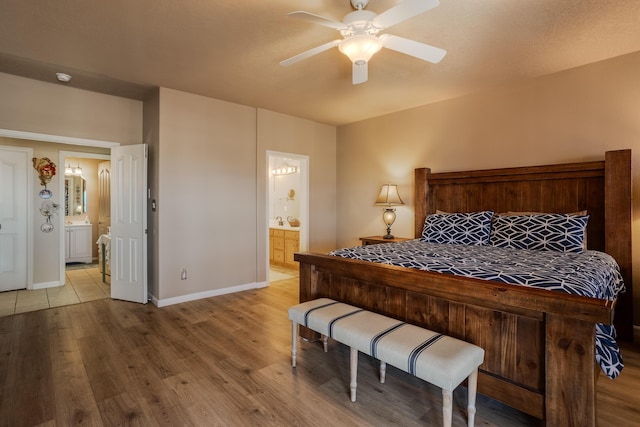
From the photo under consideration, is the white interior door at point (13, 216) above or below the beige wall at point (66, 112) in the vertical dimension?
below

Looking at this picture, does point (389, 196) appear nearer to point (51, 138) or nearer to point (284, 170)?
point (284, 170)

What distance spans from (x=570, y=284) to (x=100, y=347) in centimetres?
338

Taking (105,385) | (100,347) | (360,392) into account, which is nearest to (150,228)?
(100,347)

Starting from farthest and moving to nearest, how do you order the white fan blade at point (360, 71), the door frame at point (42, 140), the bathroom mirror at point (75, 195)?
the bathroom mirror at point (75, 195), the door frame at point (42, 140), the white fan blade at point (360, 71)

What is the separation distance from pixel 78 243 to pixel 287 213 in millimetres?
4306

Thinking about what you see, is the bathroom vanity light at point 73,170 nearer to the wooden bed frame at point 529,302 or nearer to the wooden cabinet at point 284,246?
the wooden cabinet at point 284,246

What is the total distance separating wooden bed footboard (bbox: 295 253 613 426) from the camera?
60.2 inches

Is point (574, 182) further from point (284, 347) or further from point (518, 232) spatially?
point (284, 347)

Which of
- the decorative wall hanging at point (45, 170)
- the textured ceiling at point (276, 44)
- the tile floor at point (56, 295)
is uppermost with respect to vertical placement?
the textured ceiling at point (276, 44)

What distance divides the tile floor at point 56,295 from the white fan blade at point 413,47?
4447mm

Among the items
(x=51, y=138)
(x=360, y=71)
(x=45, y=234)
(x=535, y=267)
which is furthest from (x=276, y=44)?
(x=45, y=234)

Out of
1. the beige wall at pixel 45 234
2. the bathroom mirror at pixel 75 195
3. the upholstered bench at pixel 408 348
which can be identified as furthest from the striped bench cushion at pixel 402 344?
the bathroom mirror at pixel 75 195

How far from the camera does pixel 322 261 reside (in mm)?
2672

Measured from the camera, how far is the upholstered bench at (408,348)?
5.11 feet
